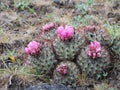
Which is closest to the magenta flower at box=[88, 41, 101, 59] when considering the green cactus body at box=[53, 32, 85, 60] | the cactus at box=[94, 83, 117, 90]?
the green cactus body at box=[53, 32, 85, 60]

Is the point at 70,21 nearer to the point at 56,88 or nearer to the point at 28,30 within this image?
the point at 28,30


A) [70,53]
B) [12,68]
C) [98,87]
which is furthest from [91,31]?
[12,68]

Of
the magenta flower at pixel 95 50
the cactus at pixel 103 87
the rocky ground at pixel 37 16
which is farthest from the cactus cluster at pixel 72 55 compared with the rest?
the rocky ground at pixel 37 16

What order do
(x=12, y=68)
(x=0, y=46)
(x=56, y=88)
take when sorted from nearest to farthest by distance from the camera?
(x=56, y=88)
(x=12, y=68)
(x=0, y=46)

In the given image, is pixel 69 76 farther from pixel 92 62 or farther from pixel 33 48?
pixel 33 48

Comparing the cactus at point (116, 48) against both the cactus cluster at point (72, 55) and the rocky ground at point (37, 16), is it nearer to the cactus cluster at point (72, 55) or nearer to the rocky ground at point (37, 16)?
the cactus cluster at point (72, 55)

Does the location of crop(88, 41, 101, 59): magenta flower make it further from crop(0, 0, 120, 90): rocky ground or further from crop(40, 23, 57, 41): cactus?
crop(0, 0, 120, 90): rocky ground
